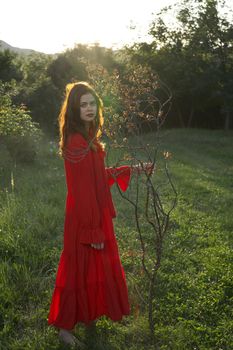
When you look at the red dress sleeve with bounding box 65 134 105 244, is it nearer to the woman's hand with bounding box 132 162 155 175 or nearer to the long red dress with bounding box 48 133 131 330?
the long red dress with bounding box 48 133 131 330

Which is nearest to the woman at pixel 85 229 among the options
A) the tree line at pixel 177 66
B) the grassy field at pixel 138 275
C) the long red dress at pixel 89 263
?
the long red dress at pixel 89 263

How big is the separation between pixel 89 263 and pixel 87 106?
1217 millimetres

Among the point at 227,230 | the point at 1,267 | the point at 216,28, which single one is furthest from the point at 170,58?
the point at 1,267

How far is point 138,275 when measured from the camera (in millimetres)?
4340

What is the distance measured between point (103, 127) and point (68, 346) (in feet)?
5.83

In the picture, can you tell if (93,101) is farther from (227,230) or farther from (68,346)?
(227,230)

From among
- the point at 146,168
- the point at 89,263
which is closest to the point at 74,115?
the point at 146,168

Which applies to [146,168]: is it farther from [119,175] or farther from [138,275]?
[138,275]

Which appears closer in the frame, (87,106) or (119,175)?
(87,106)

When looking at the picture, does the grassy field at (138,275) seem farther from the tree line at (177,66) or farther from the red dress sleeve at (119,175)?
the tree line at (177,66)

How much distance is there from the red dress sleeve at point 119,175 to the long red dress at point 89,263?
36 mm

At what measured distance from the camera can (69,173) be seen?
2850 millimetres

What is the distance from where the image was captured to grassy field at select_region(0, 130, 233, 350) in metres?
3.31

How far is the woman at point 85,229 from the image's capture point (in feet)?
9.32
